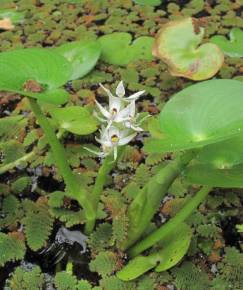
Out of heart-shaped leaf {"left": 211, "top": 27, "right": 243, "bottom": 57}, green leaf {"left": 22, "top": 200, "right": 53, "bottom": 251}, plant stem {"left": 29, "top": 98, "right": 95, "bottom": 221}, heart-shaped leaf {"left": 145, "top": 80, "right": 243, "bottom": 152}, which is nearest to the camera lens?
heart-shaped leaf {"left": 145, "top": 80, "right": 243, "bottom": 152}

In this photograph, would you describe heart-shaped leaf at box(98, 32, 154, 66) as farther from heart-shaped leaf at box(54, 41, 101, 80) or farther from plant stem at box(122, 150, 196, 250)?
plant stem at box(122, 150, 196, 250)

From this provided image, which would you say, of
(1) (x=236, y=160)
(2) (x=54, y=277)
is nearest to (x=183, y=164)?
(1) (x=236, y=160)

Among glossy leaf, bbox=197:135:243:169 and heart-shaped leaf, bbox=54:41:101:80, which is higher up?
glossy leaf, bbox=197:135:243:169

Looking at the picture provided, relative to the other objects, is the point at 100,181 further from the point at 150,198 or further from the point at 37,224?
the point at 37,224

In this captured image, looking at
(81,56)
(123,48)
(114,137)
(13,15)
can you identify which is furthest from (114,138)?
(13,15)

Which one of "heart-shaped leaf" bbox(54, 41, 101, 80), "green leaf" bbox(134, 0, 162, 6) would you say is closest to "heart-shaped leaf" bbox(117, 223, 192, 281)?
"heart-shaped leaf" bbox(54, 41, 101, 80)

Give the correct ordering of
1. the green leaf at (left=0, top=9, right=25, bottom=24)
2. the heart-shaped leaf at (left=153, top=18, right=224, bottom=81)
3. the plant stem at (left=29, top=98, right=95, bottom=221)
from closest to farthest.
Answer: the plant stem at (left=29, top=98, right=95, bottom=221)
the heart-shaped leaf at (left=153, top=18, right=224, bottom=81)
the green leaf at (left=0, top=9, right=25, bottom=24)

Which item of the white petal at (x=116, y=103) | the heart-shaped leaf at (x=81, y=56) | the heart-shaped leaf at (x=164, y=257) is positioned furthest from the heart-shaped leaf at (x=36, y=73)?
the heart-shaped leaf at (x=81, y=56)
